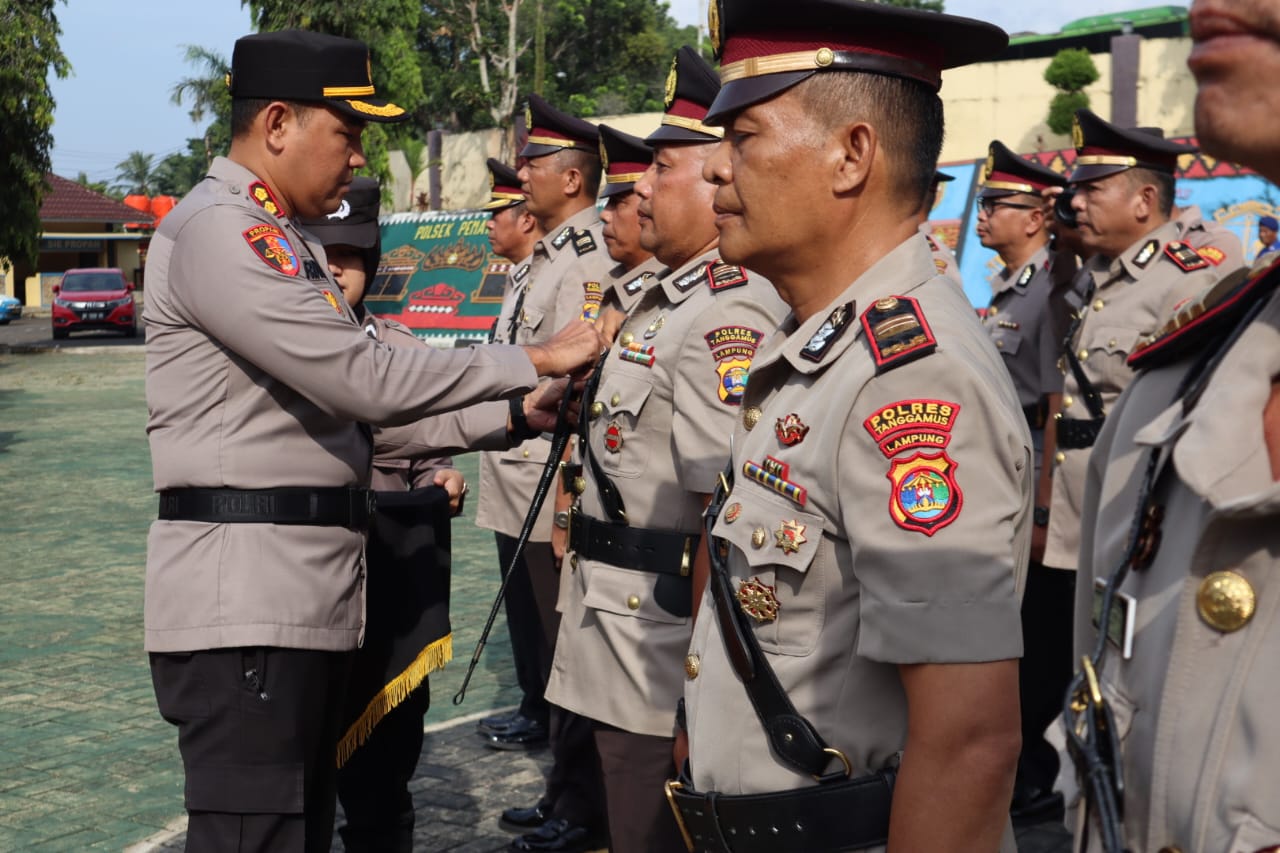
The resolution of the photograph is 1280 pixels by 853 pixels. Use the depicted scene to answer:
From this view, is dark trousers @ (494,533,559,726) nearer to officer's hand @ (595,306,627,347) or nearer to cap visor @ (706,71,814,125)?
officer's hand @ (595,306,627,347)

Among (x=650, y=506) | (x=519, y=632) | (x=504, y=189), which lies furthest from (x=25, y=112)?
(x=650, y=506)

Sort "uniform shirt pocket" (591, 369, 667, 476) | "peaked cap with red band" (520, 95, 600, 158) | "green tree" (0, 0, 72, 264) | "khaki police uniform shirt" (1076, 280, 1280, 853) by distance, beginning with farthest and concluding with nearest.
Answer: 1. "green tree" (0, 0, 72, 264)
2. "peaked cap with red band" (520, 95, 600, 158)
3. "uniform shirt pocket" (591, 369, 667, 476)
4. "khaki police uniform shirt" (1076, 280, 1280, 853)

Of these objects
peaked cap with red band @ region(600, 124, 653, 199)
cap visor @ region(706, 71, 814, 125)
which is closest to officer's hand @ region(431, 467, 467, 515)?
peaked cap with red band @ region(600, 124, 653, 199)

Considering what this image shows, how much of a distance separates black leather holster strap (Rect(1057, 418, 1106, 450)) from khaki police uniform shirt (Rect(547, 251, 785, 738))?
2.20 m

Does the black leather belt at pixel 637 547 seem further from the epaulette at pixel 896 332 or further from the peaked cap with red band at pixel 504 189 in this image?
the peaked cap with red band at pixel 504 189

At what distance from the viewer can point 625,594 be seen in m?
3.56

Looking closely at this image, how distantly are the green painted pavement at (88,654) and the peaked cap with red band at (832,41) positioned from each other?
11.9ft

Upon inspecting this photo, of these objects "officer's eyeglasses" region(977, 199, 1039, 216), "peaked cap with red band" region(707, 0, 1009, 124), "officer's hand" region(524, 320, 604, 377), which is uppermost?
"peaked cap with red band" region(707, 0, 1009, 124)

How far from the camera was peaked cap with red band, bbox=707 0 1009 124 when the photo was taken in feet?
6.89

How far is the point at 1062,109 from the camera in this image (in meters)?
20.5

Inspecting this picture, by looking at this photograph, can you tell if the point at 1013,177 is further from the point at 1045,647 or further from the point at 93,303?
the point at 93,303

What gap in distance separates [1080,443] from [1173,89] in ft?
55.2

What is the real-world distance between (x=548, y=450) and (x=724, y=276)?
2.49m

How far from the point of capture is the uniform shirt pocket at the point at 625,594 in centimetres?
351
